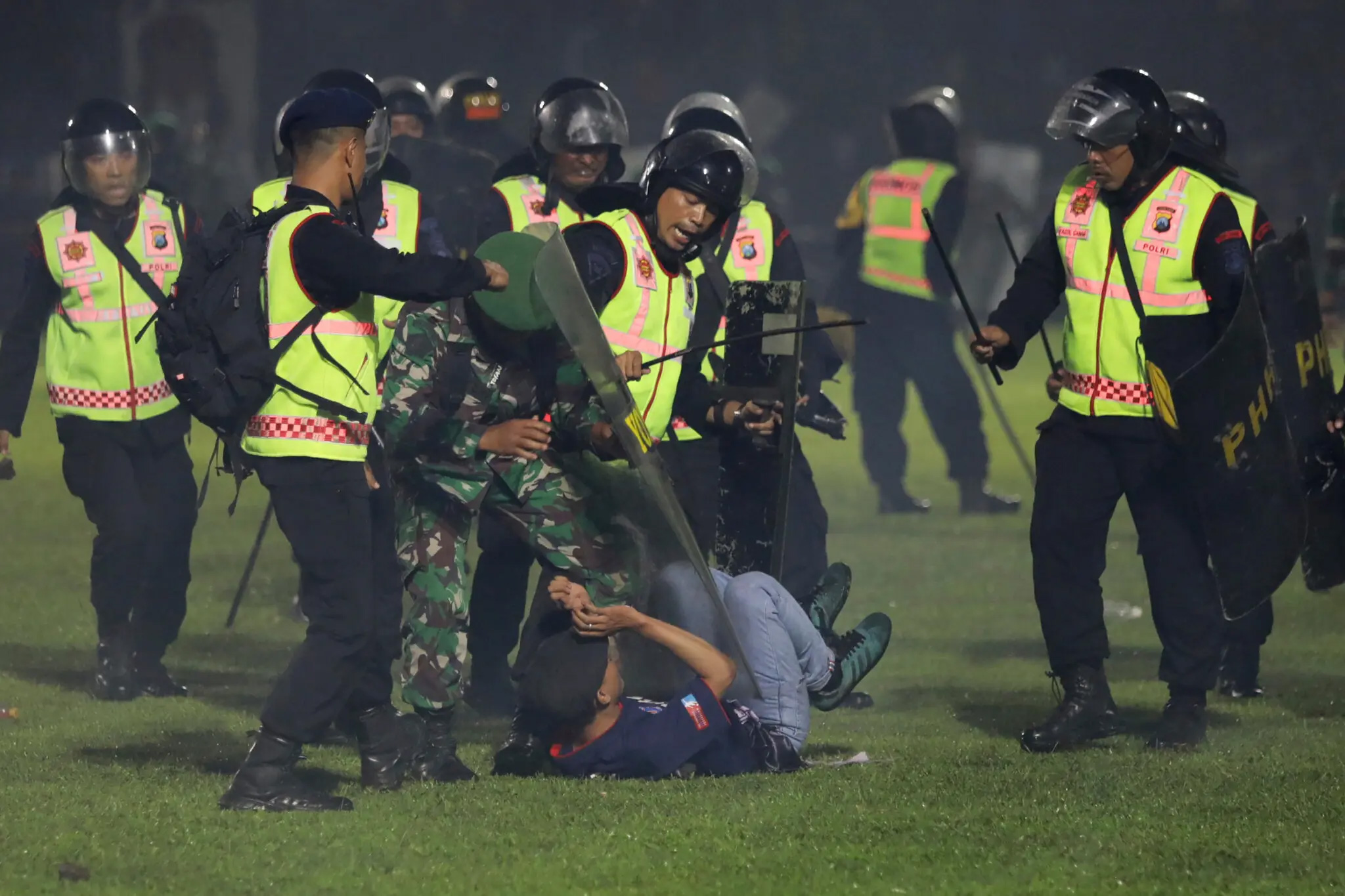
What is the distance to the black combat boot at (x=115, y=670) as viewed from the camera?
7777 millimetres

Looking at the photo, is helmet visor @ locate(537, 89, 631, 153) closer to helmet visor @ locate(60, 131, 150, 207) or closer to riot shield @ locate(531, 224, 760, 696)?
helmet visor @ locate(60, 131, 150, 207)

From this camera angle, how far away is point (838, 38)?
95.6 ft

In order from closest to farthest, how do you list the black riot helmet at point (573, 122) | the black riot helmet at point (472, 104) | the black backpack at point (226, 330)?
the black backpack at point (226, 330)
the black riot helmet at point (573, 122)
the black riot helmet at point (472, 104)

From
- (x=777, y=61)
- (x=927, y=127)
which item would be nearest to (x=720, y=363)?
(x=927, y=127)

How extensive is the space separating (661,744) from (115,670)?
8.65 ft

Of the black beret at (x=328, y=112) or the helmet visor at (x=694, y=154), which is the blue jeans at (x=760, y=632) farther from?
the black beret at (x=328, y=112)

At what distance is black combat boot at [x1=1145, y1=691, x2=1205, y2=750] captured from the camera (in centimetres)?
667

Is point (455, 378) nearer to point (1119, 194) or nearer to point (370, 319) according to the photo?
point (370, 319)

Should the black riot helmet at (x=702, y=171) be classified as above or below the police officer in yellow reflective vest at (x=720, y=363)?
above

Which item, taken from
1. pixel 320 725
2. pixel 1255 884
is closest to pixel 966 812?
pixel 1255 884

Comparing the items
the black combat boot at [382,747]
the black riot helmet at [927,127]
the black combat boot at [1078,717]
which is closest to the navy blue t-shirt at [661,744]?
the black combat boot at [382,747]

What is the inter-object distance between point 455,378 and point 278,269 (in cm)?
83

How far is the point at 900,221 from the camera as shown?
13.4m

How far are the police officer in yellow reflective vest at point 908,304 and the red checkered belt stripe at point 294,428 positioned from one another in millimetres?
7656
